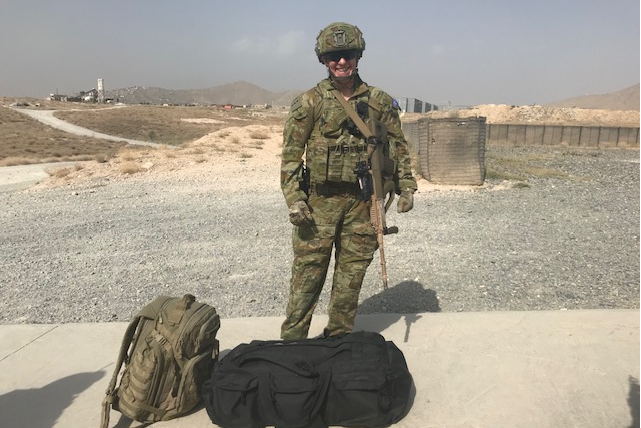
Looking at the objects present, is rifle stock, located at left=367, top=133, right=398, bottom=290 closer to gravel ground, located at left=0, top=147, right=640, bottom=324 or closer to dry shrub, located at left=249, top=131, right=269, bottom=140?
gravel ground, located at left=0, top=147, right=640, bottom=324

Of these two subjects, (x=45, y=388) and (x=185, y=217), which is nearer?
(x=45, y=388)

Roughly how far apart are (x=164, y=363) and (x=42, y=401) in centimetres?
79

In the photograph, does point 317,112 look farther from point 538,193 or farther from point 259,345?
point 538,193

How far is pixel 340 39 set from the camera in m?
2.56

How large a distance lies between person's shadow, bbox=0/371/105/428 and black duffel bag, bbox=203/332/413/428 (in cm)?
79

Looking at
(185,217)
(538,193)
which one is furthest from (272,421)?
(538,193)

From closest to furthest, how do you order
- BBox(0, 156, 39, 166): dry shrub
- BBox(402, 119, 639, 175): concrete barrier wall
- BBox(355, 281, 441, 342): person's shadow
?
BBox(355, 281, 441, 342): person's shadow, BBox(0, 156, 39, 166): dry shrub, BBox(402, 119, 639, 175): concrete barrier wall

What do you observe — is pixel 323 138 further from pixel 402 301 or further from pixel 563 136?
pixel 563 136

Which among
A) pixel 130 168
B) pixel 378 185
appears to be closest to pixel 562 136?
pixel 130 168

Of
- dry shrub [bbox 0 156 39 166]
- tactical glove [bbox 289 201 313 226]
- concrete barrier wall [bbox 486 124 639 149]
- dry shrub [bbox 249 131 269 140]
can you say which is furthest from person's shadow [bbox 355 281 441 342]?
concrete barrier wall [bbox 486 124 639 149]

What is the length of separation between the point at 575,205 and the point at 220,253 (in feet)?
19.0

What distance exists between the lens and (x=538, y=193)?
9.59 metres

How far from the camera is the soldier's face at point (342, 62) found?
2621 mm

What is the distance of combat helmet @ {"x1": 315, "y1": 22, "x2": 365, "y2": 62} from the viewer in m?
2.56
